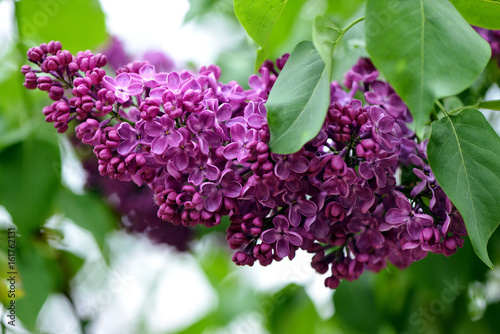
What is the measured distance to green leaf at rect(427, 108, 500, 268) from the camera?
70 centimetres

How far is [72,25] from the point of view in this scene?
62.7 inches

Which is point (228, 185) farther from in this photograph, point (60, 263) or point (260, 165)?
point (60, 263)

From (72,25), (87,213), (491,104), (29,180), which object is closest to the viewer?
(491,104)

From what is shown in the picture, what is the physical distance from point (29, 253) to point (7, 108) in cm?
57

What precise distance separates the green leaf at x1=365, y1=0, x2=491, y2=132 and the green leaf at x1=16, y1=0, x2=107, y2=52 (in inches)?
44.9

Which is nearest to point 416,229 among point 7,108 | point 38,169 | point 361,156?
point 361,156

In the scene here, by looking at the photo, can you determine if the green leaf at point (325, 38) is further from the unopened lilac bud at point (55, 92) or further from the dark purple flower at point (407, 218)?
the unopened lilac bud at point (55, 92)

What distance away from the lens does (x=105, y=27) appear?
161 cm

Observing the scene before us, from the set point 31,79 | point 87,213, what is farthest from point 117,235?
point 31,79

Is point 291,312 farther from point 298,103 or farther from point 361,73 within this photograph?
point 298,103

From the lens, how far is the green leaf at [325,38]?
660 millimetres

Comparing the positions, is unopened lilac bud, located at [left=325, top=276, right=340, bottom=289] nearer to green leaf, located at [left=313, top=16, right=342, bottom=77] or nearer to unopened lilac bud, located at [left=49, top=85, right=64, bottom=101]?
green leaf, located at [left=313, top=16, right=342, bottom=77]

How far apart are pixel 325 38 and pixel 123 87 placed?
318mm

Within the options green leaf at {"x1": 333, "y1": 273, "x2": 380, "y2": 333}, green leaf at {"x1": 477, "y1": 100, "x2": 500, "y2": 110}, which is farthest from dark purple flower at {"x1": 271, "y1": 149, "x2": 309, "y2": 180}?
green leaf at {"x1": 333, "y1": 273, "x2": 380, "y2": 333}
